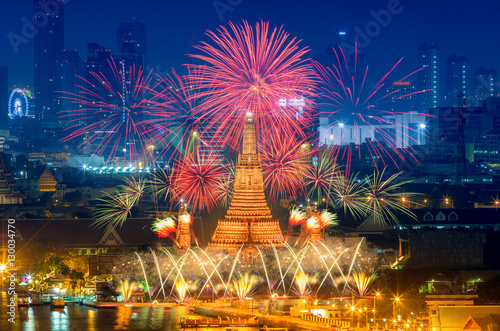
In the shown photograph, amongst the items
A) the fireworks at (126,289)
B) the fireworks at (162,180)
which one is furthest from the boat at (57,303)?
the fireworks at (162,180)

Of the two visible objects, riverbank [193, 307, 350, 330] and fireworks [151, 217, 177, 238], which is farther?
fireworks [151, 217, 177, 238]

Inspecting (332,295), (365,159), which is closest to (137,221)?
(332,295)

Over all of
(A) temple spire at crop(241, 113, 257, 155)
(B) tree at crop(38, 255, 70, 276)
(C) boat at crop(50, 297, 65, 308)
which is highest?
(A) temple spire at crop(241, 113, 257, 155)

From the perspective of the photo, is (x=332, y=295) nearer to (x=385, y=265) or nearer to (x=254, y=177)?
(x=385, y=265)

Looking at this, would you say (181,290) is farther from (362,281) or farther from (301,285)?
(362,281)

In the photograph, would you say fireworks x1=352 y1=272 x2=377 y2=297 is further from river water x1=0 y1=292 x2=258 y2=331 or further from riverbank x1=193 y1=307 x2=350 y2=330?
river water x1=0 y1=292 x2=258 y2=331

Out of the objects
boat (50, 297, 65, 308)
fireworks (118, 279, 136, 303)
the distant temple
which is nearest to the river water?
boat (50, 297, 65, 308)

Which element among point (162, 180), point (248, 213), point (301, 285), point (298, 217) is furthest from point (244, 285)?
point (162, 180)
